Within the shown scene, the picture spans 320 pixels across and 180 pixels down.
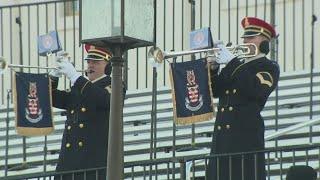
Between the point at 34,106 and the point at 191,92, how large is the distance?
1654 mm

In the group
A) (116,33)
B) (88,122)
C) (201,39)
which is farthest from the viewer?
(88,122)

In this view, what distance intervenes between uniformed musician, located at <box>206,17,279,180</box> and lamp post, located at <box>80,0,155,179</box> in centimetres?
257

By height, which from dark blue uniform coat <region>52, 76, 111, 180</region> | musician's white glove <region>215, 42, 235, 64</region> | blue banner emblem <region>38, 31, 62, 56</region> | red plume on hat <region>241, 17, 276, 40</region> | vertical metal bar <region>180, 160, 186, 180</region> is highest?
red plume on hat <region>241, 17, 276, 40</region>

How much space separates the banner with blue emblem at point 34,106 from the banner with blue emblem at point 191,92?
4.19 ft

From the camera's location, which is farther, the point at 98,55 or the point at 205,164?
the point at 98,55

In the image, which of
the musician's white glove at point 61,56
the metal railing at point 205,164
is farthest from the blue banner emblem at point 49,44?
the metal railing at point 205,164

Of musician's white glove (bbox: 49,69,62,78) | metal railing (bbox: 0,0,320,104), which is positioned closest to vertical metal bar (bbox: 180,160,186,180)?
musician's white glove (bbox: 49,69,62,78)

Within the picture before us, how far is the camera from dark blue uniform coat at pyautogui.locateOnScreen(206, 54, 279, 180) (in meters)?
12.2

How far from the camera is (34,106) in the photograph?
13492mm

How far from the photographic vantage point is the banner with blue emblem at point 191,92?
12625mm

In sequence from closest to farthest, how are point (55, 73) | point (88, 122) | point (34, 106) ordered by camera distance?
point (88, 122) < point (55, 73) < point (34, 106)

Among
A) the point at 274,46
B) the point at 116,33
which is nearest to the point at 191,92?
the point at 274,46

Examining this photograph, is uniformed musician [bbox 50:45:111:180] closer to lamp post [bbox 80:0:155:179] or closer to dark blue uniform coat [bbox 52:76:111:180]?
dark blue uniform coat [bbox 52:76:111:180]

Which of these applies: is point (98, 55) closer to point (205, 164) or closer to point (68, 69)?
point (68, 69)
